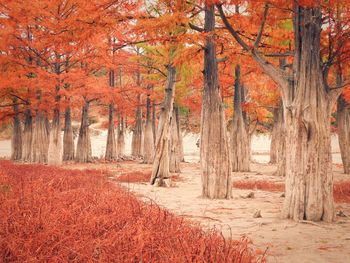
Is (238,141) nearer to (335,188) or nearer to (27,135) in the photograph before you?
(335,188)

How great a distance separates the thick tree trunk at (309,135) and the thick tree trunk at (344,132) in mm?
12138

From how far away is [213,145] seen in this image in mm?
9977

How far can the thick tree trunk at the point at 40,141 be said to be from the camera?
2289 centimetres

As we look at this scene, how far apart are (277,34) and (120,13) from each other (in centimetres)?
383

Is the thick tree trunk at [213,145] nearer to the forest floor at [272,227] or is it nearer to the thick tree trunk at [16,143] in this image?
the forest floor at [272,227]

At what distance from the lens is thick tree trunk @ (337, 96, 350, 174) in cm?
1788

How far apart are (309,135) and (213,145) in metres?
3.48

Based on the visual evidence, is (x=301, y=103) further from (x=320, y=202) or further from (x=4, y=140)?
(x=4, y=140)

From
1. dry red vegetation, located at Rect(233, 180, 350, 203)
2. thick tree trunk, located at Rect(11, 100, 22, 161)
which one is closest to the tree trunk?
thick tree trunk, located at Rect(11, 100, 22, 161)

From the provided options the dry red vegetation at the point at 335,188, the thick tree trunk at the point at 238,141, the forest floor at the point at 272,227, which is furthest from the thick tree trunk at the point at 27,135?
the forest floor at the point at 272,227

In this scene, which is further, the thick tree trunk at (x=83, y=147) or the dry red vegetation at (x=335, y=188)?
the thick tree trunk at (x=83, y=147)

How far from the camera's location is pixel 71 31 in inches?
345

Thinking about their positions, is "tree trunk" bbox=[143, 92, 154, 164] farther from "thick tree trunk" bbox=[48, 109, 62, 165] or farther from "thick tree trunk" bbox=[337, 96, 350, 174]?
"thick tree trunk" bbox=[337, 96, 350, 174]

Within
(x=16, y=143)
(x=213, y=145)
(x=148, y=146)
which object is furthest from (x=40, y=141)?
(x=213, y=145)
